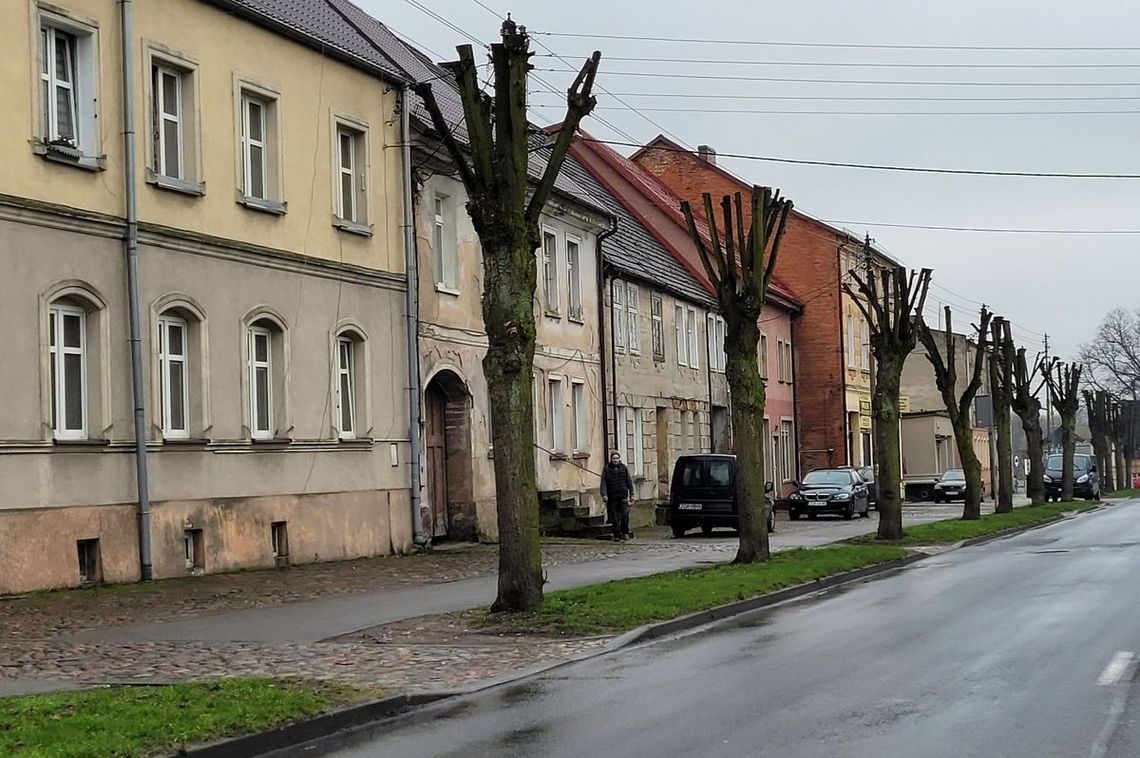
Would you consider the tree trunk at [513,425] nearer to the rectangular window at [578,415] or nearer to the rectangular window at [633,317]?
the rectangular window at [578,415]

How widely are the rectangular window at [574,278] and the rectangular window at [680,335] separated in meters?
9.27

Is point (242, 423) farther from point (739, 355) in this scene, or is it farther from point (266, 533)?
point (739, 355)

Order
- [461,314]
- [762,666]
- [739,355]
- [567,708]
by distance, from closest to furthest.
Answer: [567,708]
[762,666]
[739,355]
[461,314]

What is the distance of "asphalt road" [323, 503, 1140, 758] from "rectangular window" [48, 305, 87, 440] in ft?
29.9

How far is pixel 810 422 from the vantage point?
62.8m

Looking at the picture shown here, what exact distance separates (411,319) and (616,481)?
7073 millimetres

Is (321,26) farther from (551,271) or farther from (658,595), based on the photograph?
(658,595)

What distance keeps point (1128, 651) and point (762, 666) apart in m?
2.99

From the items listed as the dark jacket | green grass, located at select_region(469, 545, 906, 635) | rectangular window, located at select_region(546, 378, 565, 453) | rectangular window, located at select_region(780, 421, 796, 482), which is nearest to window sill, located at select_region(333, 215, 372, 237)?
green grass, located at select_region(469, 545, 906, 635)

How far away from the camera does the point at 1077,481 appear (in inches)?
2707

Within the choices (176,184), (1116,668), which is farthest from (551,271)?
(1116,668)

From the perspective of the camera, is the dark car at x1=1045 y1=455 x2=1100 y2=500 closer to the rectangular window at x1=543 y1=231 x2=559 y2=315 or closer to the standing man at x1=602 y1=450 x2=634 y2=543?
the rectangular window at x1=543 y1=231 x2=559 y2=315

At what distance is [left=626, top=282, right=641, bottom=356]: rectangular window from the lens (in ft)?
140

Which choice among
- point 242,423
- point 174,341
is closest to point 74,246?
point 174,341
